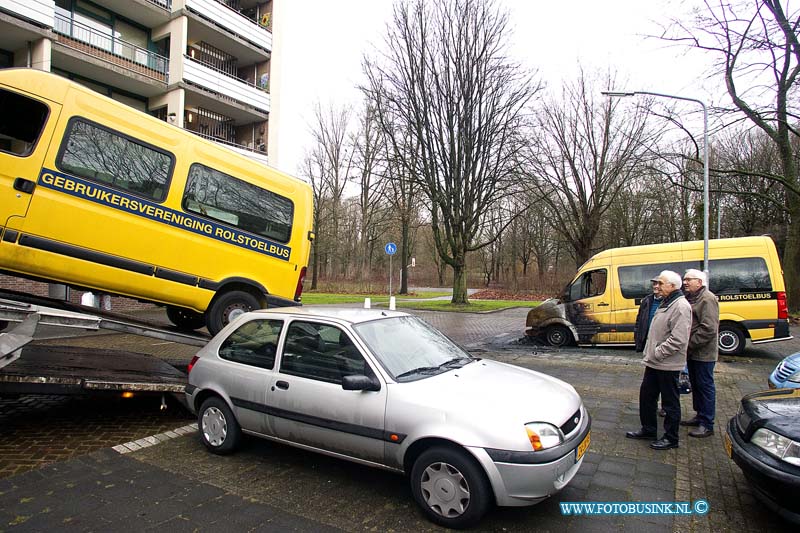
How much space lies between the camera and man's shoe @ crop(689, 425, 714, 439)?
4.95 metres

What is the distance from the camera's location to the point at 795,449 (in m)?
2.98

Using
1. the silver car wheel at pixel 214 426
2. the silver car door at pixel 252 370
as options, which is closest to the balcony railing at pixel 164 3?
the silver car door at pixel 252 370

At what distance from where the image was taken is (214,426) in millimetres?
4547

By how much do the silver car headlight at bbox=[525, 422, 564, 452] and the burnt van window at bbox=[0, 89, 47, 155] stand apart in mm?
5932

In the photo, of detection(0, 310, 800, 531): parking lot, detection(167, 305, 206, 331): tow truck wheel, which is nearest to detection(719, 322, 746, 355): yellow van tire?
detection(0, 310, 800, 531): parking lot

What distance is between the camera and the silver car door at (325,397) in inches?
140

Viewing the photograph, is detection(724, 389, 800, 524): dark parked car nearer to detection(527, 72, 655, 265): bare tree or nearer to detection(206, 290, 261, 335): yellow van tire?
detection(206, 290, 261, 335): yellow van tire

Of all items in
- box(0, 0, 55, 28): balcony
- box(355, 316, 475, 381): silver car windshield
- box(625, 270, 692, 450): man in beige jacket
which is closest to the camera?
box(355, 316, 475, 381): silver car windshield

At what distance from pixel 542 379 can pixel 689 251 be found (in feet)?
28.1

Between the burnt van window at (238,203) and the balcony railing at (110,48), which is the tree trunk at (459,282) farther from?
the burnt van window at (238,203)

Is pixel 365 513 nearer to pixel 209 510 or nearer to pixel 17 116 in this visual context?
pixel 209 510

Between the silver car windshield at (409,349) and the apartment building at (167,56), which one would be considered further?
the apartment building at (167,56)

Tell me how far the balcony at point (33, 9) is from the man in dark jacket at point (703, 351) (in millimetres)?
18604

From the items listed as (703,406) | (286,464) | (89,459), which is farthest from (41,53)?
(703,406)
